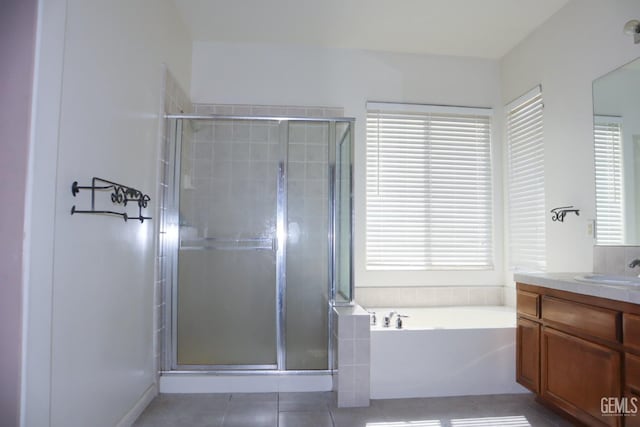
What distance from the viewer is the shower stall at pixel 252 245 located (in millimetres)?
2656

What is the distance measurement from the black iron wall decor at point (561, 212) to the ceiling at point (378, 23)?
4.76ft

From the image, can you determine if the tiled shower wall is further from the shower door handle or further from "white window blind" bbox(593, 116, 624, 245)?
"white window blind" bbox(593, 116, 624, 245)

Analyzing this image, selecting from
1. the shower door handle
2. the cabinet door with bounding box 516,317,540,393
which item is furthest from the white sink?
the shower door handle

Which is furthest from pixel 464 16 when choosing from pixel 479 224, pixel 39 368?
pixel 39 368

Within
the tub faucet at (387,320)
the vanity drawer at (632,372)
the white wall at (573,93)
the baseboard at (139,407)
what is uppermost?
the white wall at (573,93)

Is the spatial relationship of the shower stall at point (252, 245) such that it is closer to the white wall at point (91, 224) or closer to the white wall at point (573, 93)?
the white wall at point (91, 224)

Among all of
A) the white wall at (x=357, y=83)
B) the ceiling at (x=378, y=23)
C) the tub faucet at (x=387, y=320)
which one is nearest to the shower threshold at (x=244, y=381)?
the tub faucet at (x=387, y=320)

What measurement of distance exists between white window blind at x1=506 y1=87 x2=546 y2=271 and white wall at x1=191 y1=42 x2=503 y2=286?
0.48ft

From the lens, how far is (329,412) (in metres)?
2.33

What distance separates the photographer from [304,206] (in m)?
2.73

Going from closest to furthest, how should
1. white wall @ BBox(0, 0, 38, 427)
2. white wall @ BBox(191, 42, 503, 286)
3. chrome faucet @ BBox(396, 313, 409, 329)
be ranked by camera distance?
white wall @ BBox(0, 0, 38, 427)
chrome faucet @ BBox(396, 313, 409, 329)
white wall @ BBox(191, 42, 503, 286)

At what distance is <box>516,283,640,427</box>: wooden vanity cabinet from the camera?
1.68 meters

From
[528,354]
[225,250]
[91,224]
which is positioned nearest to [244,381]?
[225,250]

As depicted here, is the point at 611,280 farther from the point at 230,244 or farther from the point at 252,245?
the point at 230,244
